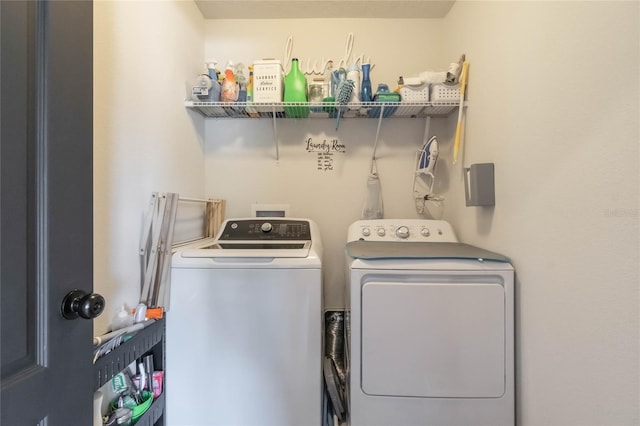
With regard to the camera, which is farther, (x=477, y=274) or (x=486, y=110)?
(x=486, y=110)

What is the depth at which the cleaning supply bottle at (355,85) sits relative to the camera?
1.67 meters

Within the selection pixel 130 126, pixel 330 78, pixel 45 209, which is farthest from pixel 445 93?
pixel 45 209

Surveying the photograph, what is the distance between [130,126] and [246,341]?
40.8 inches

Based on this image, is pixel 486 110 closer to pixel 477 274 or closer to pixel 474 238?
pixel 474 238

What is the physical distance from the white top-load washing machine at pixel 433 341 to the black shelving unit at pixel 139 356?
2.72 ft

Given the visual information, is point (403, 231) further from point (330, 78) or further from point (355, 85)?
point (330, 78)

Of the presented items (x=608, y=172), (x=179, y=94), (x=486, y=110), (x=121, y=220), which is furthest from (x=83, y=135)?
(x=486, y=110)

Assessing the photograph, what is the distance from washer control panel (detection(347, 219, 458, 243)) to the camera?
162 cm

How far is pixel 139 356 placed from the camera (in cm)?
106

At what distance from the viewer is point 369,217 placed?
1922 mm

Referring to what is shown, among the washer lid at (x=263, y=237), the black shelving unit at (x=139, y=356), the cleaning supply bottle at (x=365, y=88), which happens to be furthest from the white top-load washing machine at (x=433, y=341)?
the cleaning supply bottle at (x=365, y=88)

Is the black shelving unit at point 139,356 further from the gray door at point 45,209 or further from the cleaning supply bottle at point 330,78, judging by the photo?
the cleaning supply bottle at point 330,78

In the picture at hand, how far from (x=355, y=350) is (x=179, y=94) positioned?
1.64m

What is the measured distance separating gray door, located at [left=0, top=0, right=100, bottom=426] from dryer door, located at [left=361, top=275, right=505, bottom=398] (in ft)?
2.99
